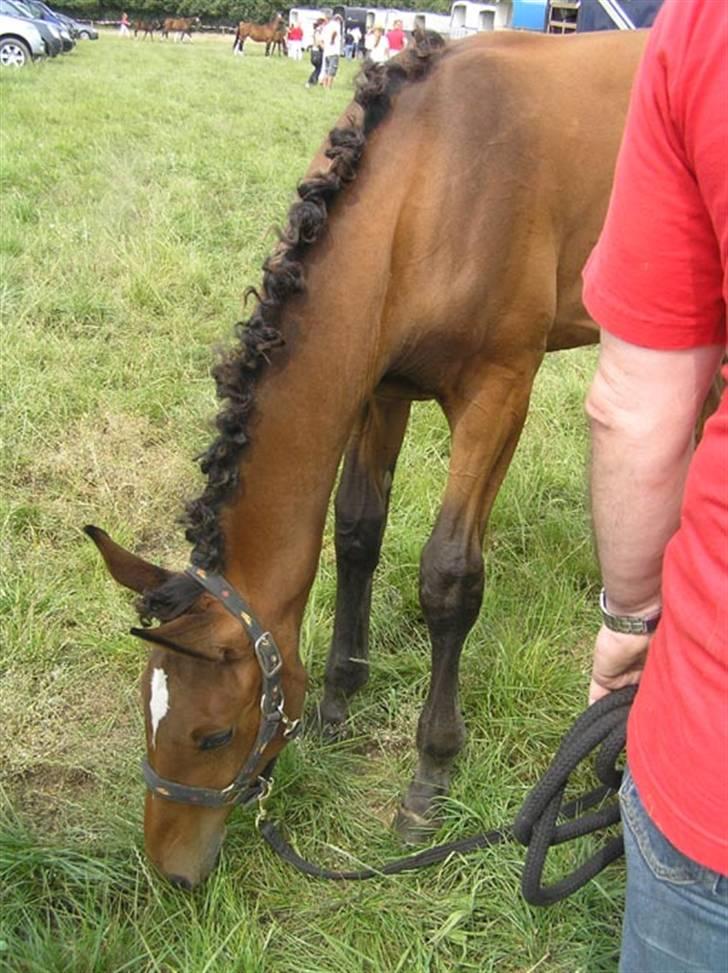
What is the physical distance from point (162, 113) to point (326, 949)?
43.9ft

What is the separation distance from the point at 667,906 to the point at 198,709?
3.88ft

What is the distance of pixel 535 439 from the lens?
4.68 meters

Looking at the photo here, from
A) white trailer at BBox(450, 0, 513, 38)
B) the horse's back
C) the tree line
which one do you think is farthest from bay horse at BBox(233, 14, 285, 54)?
the horse's back

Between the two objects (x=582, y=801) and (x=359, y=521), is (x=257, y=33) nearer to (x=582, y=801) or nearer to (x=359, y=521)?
(x=359, y=521)

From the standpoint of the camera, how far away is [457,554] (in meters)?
2.65

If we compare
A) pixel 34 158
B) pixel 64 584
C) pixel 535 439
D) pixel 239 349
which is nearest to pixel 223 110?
pixel 34 158

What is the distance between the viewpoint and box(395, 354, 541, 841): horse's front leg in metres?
2.63

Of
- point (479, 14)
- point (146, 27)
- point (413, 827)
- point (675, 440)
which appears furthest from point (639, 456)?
point (146, 27)

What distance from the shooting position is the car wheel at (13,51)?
20828mm

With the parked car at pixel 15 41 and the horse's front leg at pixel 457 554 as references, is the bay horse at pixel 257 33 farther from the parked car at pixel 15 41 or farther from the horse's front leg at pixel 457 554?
the horse's front leg at pixel 457 554

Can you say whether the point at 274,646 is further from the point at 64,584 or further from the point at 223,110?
the point at 223,110

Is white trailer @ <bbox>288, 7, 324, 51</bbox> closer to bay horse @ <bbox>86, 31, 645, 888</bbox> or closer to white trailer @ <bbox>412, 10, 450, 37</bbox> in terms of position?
white trailer @ <bbox>412, 10, 450, 37</bbox>

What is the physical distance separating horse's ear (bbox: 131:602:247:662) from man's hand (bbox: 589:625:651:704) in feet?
2.71

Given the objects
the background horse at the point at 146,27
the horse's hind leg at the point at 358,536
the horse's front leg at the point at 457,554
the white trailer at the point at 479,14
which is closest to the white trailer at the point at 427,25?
the white trailer at the point at 479,14
